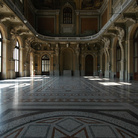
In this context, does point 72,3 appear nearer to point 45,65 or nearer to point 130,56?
point 45,65

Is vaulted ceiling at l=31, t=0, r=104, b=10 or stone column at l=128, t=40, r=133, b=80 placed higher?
vaulted ceiling at l=31, t=0, r=104, b=10

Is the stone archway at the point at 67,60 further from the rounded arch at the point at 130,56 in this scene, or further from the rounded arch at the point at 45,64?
the rounded arch at the point at 130,56

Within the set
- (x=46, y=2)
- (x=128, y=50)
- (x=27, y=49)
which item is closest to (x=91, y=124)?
(x=128, y=50)

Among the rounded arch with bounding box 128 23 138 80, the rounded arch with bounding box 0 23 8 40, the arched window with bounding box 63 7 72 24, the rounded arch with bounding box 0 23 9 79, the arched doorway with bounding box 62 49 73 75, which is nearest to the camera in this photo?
the rounded arch with bounding box 0 23 8 40

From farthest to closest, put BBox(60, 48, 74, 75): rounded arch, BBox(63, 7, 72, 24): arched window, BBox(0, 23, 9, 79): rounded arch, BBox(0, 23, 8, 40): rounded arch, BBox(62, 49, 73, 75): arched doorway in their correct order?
1. BBox(62, 49, 73, 75): arched doorway
2. BBox(63, 7, 72, 24): arched window
3. BBox(60, 48, 74, 75): rounded arch
4. BBox(0, 23, 9, 79): rounded arch
5. BBox(0, 23, 8, 40): rounded arch

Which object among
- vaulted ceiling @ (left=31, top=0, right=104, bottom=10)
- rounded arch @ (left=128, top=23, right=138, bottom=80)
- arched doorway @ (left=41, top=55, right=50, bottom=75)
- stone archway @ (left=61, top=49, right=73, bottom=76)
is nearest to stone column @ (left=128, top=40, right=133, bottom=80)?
rounded arch @ (left=128, top=23, right=138, bottom=80)

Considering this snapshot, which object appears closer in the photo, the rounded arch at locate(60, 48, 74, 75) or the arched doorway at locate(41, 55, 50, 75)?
the rounded arch at locate(60, 48, 74, 75)

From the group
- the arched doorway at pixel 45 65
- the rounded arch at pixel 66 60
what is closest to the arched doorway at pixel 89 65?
the rounded arch at pixel 66 60

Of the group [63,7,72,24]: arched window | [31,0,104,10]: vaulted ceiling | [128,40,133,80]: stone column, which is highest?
→ [31,0,104,10]: vaulted ceiling

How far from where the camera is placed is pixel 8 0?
1079 centimetres

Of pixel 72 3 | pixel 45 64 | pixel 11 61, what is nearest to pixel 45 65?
pixel 45 64

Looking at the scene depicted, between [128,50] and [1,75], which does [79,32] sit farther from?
[1,75]

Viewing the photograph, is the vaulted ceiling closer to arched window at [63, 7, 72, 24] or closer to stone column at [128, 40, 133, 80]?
arched window at [63, 7, 72, 24]

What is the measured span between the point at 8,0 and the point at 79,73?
18941 mm
